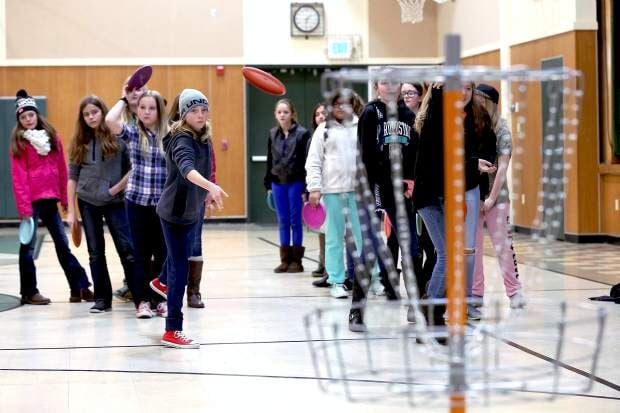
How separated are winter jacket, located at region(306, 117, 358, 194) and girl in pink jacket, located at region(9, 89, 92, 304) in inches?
79.8

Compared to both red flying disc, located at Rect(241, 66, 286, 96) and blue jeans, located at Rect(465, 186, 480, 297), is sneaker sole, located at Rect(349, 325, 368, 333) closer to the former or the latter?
blue jeans, located at Rect(465, 186, 480, 297)

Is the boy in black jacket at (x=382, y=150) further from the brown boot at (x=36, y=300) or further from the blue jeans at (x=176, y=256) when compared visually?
the brown boot at (x=36, y=300)

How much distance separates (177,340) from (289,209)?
457 cm

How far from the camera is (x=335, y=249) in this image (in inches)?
344

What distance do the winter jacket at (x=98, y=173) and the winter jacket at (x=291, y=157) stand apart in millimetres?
2865

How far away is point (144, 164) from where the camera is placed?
7.54 metres

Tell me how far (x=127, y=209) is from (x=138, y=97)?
82cm

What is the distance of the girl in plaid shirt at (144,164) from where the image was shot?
7480mm

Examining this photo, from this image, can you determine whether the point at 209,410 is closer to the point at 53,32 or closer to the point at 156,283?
the point at 156,283

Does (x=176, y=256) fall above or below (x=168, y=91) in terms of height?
below

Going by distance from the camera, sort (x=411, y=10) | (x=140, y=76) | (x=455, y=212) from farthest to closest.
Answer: (x=411, y=10) < (x=140, y=76) < (x=455, y=212)

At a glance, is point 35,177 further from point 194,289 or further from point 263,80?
point 263,80

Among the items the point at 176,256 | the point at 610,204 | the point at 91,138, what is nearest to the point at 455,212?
the point at 176,256

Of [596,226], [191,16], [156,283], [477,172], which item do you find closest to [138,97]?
[156,283]
